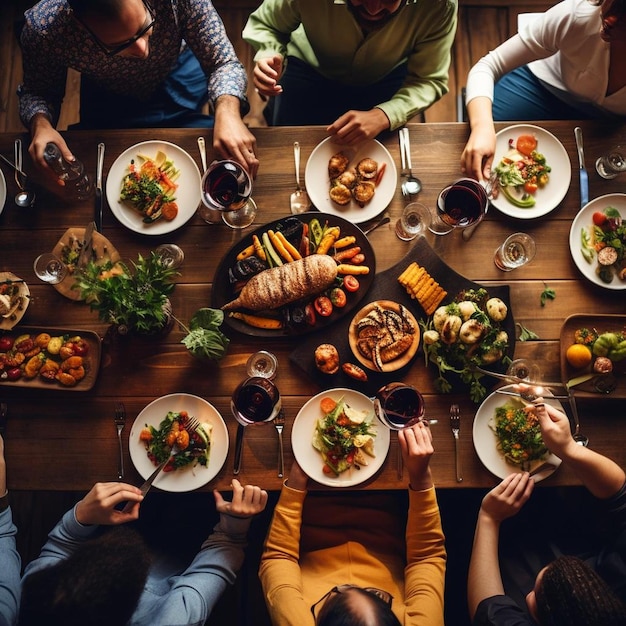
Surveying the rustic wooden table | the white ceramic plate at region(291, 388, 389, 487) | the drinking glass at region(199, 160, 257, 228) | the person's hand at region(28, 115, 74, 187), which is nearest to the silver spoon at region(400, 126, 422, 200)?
the rustic wooden table

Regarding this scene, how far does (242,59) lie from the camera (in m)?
3.97

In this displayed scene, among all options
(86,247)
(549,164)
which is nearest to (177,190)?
(86,247)

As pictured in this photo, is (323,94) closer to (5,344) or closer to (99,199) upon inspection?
(99,199)

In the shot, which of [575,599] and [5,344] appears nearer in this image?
[575,599]

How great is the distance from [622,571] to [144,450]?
2114 millimetres

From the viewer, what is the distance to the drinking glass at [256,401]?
214cm

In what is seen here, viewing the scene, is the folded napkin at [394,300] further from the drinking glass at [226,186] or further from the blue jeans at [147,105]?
the blue jeans at [147,105]

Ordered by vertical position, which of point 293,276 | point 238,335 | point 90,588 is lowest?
point 90,588

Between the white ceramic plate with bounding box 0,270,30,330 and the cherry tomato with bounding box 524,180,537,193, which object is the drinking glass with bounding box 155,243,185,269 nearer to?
the white ceramic plate with bounding box 0,270,30,330

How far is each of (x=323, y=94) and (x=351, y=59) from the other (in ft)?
0.92

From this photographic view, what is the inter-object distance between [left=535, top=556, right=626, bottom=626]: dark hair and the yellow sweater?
1.41 feet

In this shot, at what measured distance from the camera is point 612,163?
2387 millimetres

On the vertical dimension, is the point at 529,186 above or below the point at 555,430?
above

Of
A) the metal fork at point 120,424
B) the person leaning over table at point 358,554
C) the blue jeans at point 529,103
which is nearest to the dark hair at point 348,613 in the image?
the person leaning over table at point 358,554
